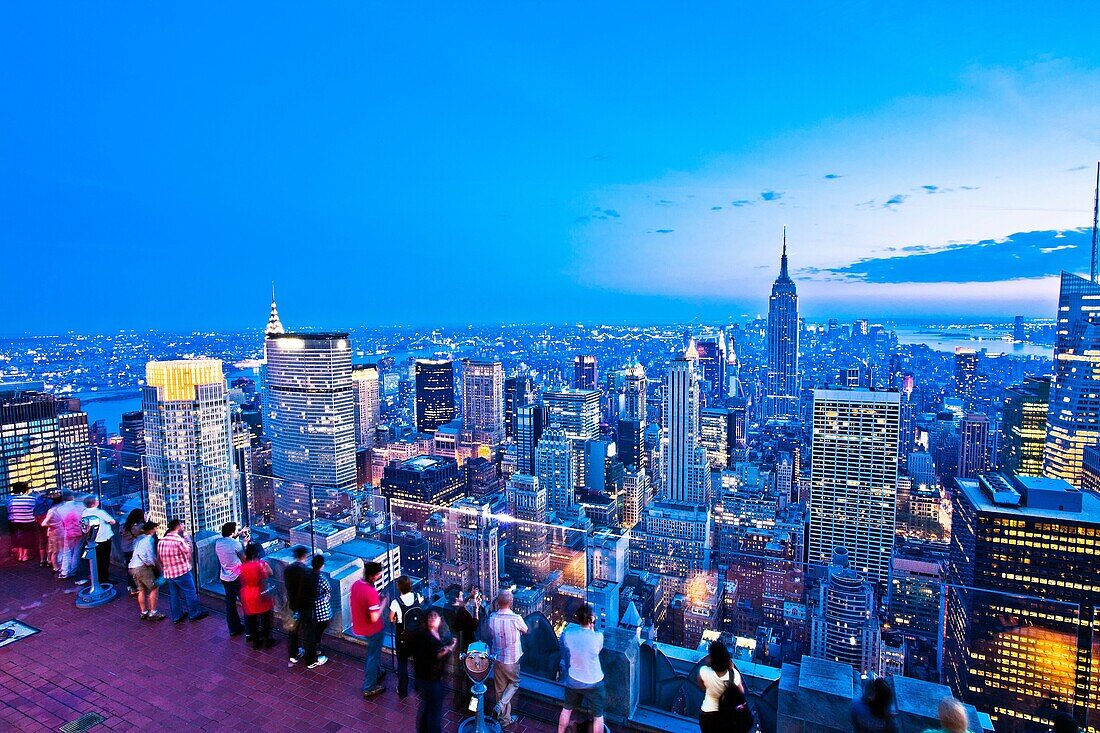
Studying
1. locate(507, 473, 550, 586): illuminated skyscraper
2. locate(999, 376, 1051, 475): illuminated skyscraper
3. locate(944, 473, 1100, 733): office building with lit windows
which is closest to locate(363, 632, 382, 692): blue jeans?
locate(507, 473, 550, 586): illuminated skyscraper

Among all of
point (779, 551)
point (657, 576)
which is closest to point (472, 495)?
point (657, 576)

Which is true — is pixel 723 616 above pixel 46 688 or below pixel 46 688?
below

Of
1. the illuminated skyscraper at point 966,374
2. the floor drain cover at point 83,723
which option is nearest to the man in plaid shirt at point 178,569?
the floor drain cover at point 83,723

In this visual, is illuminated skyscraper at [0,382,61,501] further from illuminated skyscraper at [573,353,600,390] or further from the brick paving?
illuminated skyscraper at [573,353,600,390]

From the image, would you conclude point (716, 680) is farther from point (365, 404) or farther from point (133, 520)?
point (365, 404)

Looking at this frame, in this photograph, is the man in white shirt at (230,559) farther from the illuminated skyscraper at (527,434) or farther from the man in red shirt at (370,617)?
the illuminated skyscraper at (527,434)

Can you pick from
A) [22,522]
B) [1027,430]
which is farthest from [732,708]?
[1027,430]

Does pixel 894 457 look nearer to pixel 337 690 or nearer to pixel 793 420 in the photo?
pixel 793 420
